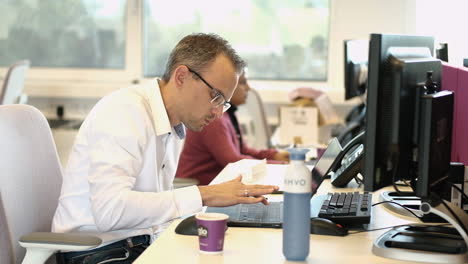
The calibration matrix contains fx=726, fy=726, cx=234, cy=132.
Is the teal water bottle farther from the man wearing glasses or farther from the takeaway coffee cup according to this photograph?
the man wearing glasses

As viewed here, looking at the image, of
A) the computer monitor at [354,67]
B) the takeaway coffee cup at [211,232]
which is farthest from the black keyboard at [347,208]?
the computer monitor at [354,67]

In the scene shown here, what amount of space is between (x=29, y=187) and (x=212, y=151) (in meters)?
1.36

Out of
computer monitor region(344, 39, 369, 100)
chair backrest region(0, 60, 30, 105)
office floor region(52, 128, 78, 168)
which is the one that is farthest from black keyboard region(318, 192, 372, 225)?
office floor region(52, 128, 78, 168)

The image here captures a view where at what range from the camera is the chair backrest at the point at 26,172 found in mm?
1870

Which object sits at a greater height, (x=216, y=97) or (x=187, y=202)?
(x=216, y=97)

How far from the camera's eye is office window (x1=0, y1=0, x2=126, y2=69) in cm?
539

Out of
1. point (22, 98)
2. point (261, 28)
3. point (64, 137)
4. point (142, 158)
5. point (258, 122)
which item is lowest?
point (64, 137)

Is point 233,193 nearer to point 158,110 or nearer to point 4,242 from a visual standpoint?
point 158,110

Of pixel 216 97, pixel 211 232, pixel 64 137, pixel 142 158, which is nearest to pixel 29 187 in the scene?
pixel 142 158

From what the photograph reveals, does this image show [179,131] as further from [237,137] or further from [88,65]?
[88,65]

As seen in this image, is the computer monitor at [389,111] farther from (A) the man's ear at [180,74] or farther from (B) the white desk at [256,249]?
(A) the man's ear at [180,74]

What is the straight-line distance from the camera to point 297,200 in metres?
1.42

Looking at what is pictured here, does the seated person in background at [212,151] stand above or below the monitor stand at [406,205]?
below

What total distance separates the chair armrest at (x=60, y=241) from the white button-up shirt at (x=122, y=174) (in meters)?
0.06
